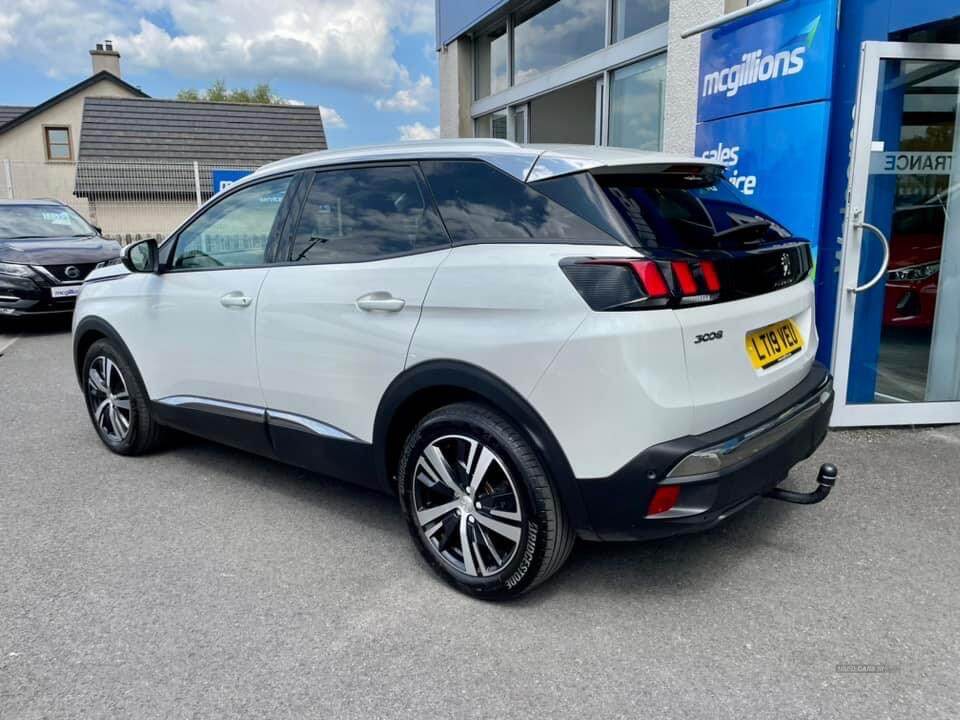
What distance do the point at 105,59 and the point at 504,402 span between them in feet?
127

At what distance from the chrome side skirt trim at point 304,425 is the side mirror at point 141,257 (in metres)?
1.28

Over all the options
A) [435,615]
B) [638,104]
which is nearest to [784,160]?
[435,615]

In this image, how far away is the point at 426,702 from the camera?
2.33 m

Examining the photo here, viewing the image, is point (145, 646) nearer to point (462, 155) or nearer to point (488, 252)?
point (488, 252)

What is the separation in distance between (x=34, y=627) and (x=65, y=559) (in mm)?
573

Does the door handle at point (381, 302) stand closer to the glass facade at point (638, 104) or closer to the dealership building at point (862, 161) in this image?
the dealership building at point (862, 161)

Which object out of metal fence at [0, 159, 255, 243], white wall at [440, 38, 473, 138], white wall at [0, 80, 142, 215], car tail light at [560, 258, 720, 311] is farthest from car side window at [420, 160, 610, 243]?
white wall at [0, 80, 142, 215]

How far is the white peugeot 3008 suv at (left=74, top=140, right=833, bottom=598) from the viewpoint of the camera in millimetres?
2438

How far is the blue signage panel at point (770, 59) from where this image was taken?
4.67 metres

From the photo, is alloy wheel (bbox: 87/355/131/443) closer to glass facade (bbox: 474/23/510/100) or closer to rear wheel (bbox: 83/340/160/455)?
rear wheel (bbox: 83/340/160/455)

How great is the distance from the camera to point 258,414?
3.63 meters

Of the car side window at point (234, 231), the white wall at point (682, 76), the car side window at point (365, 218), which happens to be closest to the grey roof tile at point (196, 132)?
the white wall at point (682, 76)

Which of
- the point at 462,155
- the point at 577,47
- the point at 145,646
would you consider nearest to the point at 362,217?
the point at 462,155

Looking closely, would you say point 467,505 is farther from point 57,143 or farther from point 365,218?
point 57,143
